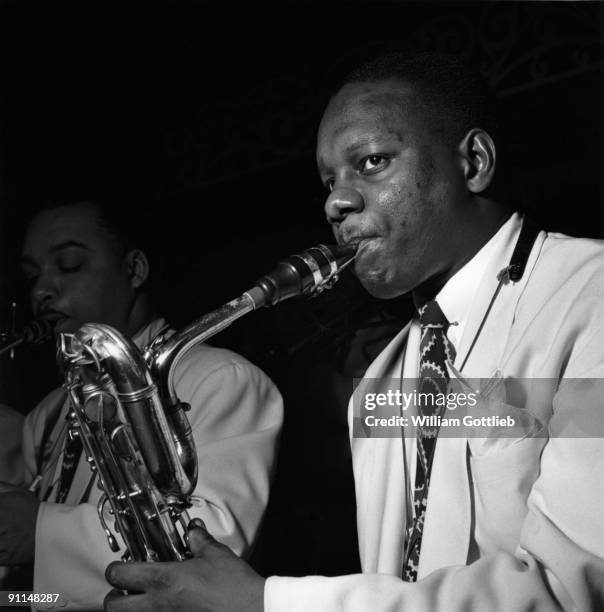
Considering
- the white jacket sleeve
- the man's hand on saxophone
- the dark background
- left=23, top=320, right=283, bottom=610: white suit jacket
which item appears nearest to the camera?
the white jacket sleeve

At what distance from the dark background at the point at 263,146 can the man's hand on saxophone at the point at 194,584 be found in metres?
0.89

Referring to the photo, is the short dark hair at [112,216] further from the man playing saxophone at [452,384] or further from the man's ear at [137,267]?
the man playing saxophone at [452,384]

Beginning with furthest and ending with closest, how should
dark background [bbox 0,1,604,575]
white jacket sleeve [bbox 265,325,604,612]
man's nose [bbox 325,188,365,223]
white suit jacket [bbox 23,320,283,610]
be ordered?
1. dark background [bbox 0,1,604,575]
2. white suit jacket [bbox 23,320,283,610]
3. man's nose [bbox 325,188,365,223]
4. white jacket sleeve [bbox 265,325,604,612]

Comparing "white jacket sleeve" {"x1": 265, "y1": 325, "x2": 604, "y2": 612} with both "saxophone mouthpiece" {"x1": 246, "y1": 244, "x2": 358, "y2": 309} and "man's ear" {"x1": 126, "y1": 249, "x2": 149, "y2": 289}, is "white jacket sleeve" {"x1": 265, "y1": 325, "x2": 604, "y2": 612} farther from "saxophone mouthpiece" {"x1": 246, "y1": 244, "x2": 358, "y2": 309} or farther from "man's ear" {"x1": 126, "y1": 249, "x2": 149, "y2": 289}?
"man's ear" {"x1": 126, "y1": 249, "x2": 149, "y2": 289}

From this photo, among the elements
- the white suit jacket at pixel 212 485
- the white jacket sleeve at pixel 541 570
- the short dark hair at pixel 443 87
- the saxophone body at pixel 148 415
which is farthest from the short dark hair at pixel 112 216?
the white jacket sleeve at pixel 541 570

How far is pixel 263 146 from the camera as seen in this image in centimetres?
324

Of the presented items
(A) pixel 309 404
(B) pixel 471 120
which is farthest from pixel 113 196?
(B) pixel 471 120

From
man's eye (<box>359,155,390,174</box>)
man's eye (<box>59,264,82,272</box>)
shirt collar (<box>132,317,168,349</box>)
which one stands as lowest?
shirt collar (<box>132,317,168,349</box>)

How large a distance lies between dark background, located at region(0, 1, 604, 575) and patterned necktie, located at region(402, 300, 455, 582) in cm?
71

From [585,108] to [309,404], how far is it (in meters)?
1.29

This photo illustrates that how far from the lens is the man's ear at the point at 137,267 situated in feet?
9.34

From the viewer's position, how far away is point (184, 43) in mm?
3346

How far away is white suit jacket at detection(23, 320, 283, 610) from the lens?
2.12 m

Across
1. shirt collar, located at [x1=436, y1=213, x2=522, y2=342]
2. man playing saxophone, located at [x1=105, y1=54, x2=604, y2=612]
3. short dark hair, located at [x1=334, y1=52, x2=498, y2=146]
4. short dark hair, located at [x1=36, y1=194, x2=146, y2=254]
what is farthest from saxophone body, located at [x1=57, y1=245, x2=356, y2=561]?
short dark hair, located at [x1=36, y1=194, x2=146, y2=254]
